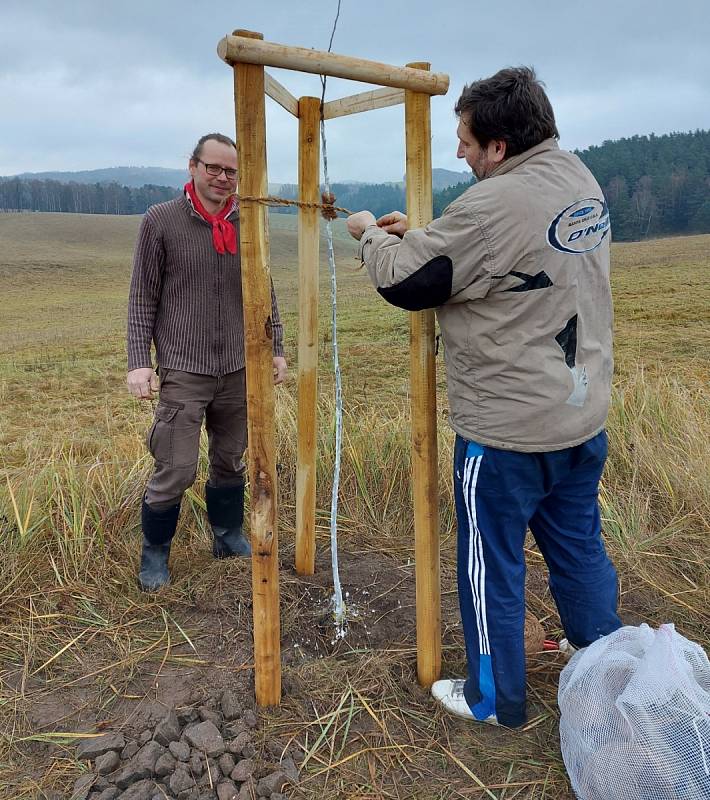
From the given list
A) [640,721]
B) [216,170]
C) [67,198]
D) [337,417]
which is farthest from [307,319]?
[67,198]

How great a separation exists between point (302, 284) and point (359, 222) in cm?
55

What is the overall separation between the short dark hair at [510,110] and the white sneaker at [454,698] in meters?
1.85

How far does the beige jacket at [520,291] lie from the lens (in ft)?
5.91

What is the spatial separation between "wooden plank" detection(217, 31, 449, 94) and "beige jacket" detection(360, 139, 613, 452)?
1.46 ft

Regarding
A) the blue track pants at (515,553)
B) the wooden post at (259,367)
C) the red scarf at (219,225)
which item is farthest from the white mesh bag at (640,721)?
the red scarf at (219,225)

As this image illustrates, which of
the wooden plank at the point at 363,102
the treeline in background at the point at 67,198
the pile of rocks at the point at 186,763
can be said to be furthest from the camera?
the treeline in background at the point at 67,198

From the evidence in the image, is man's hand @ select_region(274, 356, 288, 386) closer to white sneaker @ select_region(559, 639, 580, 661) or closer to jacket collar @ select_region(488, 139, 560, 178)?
jacket collar @ select_region(488, 139, 560, 178)

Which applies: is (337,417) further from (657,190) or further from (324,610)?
(657,190)

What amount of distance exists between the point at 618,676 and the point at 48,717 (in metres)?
1.96

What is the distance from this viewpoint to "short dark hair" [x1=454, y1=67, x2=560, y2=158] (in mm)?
1826

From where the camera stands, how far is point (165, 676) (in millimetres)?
2520

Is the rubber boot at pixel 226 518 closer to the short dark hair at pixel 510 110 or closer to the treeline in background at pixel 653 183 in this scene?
the short dark hair at pixel 510 110

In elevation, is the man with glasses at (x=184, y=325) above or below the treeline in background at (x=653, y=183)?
below

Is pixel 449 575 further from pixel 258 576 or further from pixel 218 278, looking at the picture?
pixel 218 278
